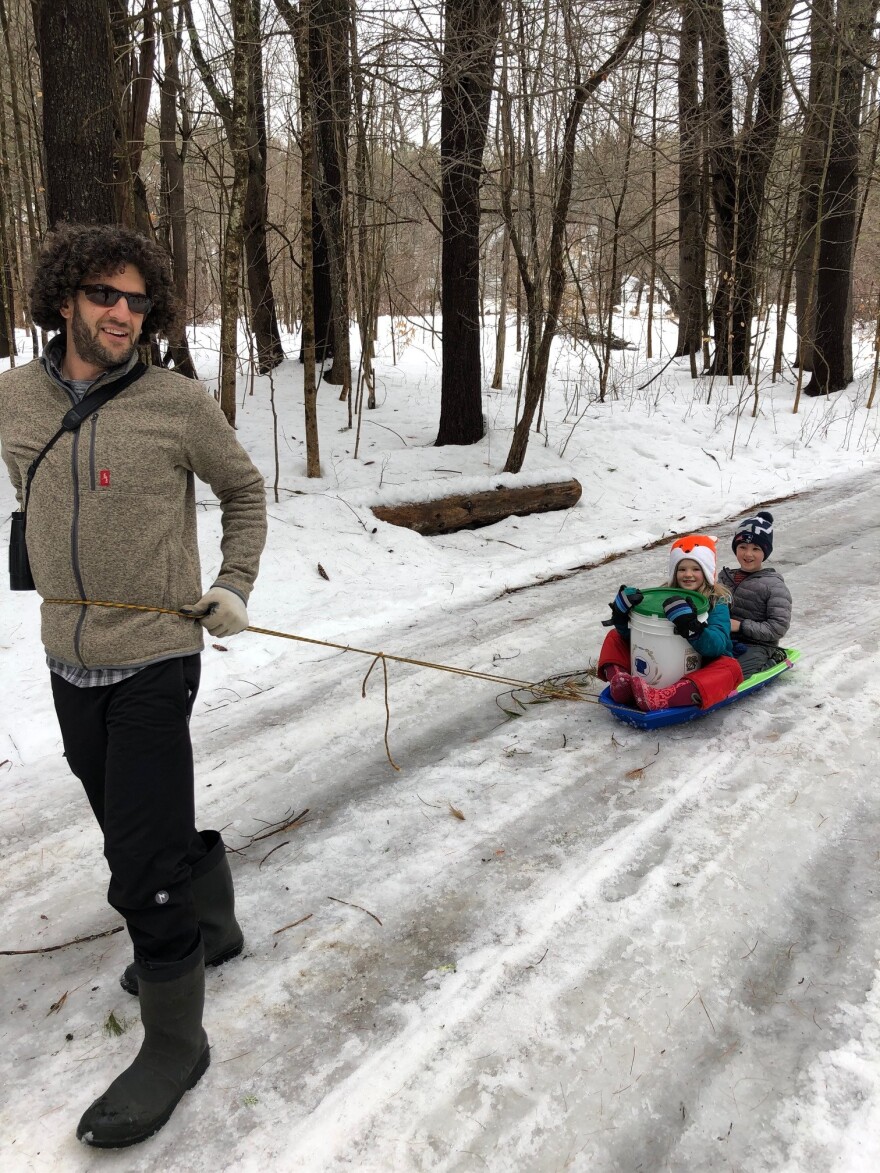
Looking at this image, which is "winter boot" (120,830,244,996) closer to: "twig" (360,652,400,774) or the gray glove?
the gray glove

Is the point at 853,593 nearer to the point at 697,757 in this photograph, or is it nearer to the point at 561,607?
the point at 561,607

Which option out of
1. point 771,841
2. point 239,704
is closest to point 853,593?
point 771,841

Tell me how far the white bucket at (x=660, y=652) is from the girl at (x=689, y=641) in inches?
1.9

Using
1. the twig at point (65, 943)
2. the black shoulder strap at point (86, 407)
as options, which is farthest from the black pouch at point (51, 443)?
the twig at point (65, 943)

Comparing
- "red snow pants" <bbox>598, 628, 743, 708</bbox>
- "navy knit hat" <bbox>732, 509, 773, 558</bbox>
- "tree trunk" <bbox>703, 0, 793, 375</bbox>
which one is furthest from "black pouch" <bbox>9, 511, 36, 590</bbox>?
"tree trunk" <bbox>703, 0, 793, 375</bbox>

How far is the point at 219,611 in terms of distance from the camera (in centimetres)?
246

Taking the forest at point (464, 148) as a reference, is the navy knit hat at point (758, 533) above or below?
below

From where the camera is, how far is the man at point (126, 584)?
226 cm

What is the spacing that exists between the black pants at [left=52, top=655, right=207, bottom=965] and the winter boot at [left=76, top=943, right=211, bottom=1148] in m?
0.07

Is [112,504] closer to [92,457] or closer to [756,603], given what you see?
[92,457]

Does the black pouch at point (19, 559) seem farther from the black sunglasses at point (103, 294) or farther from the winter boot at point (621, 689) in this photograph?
the winter boot at point (621, 689)

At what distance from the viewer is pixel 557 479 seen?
958 centimetres

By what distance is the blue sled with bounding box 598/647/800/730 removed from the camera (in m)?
4.48

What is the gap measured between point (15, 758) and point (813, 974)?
12.5ft
